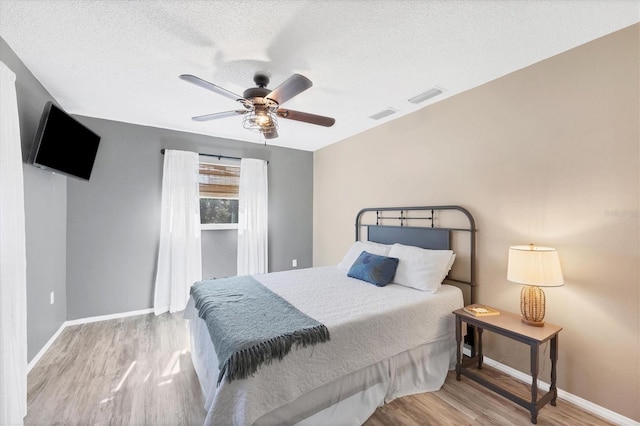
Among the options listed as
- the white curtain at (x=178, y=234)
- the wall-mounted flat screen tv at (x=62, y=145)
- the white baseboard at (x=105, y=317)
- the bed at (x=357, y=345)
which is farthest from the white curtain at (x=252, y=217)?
the wall-mounted flat screen tv at (x=62, y=145)

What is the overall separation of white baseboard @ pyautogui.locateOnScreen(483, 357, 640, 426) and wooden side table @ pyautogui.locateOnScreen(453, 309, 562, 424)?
0.40ft

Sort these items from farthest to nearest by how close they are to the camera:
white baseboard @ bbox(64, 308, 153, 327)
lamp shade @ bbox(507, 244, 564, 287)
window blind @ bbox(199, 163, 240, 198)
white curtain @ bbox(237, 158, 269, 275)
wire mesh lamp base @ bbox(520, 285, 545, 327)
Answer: white curtain @ bbox(237, 158, 269, 275), window blind @ bbox(199, 163, 240, 198), white baseboard @ bbox(64, 308, 153, 327), wire mesh lamp base @ bbox(520, 285, 545, 327), lamp shade @ bbox(507, 244, 564, 287)

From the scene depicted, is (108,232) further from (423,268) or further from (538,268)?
(538,268)

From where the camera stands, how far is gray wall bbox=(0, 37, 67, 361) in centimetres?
228

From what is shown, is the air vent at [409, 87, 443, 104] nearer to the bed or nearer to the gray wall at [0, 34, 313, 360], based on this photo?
the bed

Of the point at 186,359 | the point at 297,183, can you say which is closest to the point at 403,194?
the point at 297,183

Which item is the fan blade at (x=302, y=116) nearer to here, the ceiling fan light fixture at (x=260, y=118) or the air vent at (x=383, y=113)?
the ceiling fan light fixture at (x=260, y=118)

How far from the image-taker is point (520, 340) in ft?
6.24

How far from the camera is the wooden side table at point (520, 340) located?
6.00 ft

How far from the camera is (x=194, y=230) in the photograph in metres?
4.02

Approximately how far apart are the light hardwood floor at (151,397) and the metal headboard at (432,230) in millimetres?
908

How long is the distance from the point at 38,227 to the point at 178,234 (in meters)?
1.47

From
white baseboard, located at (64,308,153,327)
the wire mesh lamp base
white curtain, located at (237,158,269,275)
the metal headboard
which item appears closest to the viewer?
the wire mesh lamp base

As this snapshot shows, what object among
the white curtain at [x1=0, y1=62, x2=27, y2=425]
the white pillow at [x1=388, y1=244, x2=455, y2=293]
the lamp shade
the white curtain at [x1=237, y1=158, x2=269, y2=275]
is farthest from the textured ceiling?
the white curtain at [x1=237, y1=158, x2=269, y2=275]
